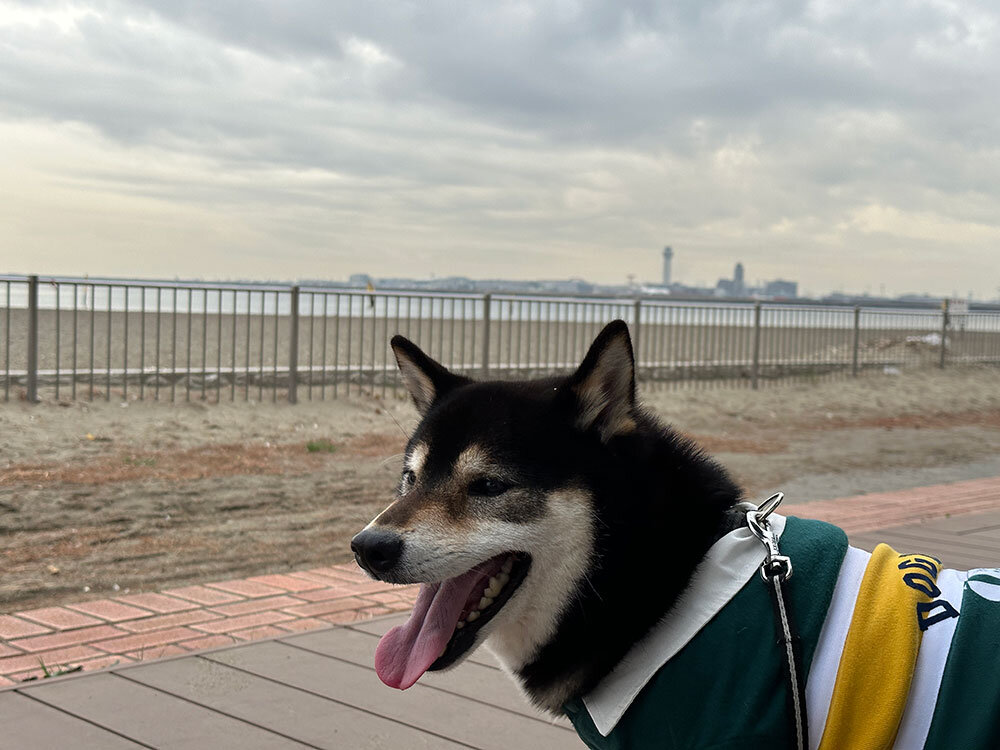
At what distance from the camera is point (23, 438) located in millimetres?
9914

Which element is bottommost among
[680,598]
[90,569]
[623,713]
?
[90,569]

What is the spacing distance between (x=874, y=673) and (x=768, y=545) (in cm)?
34

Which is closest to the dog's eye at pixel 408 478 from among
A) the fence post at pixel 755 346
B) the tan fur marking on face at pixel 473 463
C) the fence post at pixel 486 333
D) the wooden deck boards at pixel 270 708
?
the tan fur marking on face at pixel 473 463

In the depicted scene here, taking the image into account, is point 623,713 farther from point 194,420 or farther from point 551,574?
point 194,420

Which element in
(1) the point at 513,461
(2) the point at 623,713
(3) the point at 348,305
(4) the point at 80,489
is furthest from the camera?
(3) the point at 348,305

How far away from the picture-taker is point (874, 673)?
6.52ft

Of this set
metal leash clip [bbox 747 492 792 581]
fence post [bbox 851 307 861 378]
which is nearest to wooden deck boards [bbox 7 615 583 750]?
metal leash clip [bbox 747 492 792 581]

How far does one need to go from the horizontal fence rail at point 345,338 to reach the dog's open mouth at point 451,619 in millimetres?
6705

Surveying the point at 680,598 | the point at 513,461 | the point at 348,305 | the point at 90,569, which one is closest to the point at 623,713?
the point at 680,598

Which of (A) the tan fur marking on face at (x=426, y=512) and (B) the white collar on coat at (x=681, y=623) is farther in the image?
(A) the tan fur marking on face at (x=426, y=512)

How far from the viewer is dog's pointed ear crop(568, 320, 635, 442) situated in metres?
2.35

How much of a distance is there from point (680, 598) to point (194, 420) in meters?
10.3

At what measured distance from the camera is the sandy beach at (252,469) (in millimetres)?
6090

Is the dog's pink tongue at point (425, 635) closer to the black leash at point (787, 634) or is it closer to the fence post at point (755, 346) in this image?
the black leash at point (787, 634)
